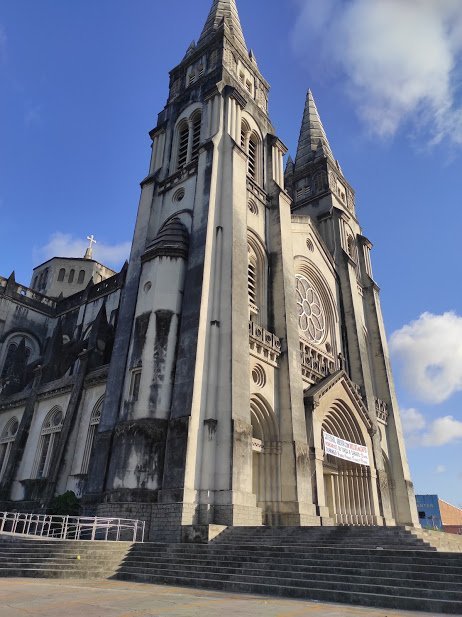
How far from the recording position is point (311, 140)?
Answer: 39562 millimetres

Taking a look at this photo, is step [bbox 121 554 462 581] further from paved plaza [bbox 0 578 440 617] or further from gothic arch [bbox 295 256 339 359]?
gothic arch [bbox 295 256 339 359]

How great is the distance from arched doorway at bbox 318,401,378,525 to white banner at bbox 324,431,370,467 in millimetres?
494

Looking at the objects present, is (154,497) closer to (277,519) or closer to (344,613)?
→ (277,519)

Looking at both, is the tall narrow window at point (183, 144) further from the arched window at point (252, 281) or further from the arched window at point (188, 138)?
the arched window at point (252, 281)

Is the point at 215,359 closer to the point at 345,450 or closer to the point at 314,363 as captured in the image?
the point at 314,363

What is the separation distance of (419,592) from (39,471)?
20.7 m

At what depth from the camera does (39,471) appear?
23.7 meters

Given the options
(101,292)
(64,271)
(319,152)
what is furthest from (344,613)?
(64,271)

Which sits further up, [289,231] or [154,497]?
[289,231]

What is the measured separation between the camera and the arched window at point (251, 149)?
86.5 feet

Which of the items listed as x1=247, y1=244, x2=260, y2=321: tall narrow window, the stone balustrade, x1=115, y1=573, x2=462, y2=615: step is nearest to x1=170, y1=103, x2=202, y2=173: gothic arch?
x1=247, y1=244, x2=260, y2=321: tall narrow window

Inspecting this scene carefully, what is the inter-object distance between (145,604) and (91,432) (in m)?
15.7

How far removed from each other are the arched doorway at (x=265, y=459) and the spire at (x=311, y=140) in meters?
24.6

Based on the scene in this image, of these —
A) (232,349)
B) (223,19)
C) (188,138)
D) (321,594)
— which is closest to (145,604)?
(321,594)
